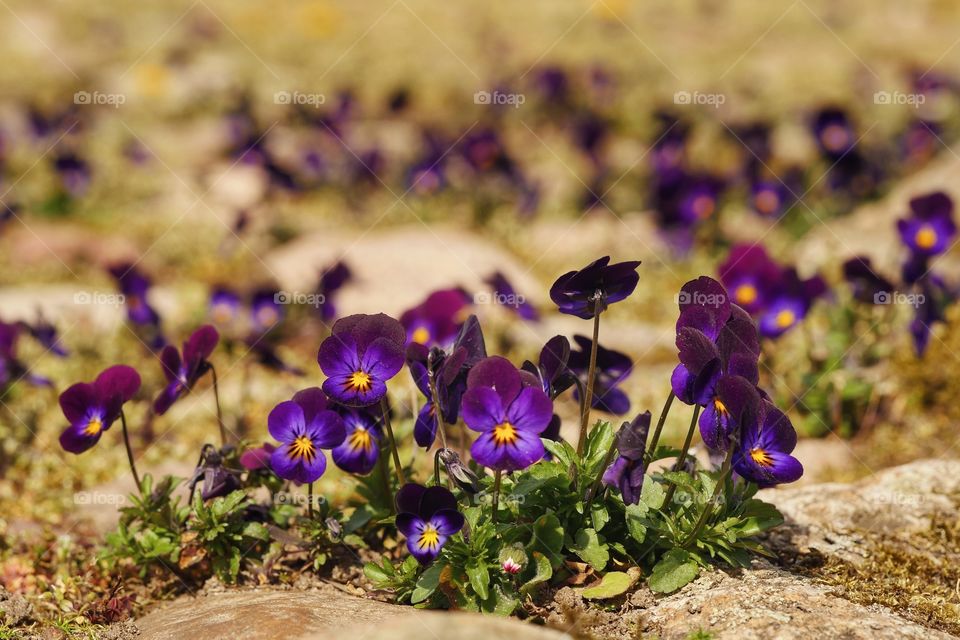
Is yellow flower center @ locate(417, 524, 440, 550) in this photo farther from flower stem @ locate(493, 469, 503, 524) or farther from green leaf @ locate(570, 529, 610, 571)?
green leaf @ locate(570, 529, 610, 571)

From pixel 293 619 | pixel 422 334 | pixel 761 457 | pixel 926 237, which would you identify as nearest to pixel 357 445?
pixel 293 619

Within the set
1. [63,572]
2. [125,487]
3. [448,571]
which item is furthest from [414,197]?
[448,571]

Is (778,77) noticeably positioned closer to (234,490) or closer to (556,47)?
(556,47)

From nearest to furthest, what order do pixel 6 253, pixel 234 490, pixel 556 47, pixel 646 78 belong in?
pixel 234 490 → pixel 6 253 → pixel 646 78 → pixel 556 47

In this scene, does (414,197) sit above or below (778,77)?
below

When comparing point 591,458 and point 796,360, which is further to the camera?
point 796,360

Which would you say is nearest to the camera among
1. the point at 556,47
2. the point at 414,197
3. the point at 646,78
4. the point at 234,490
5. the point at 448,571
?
the point at 448,571
